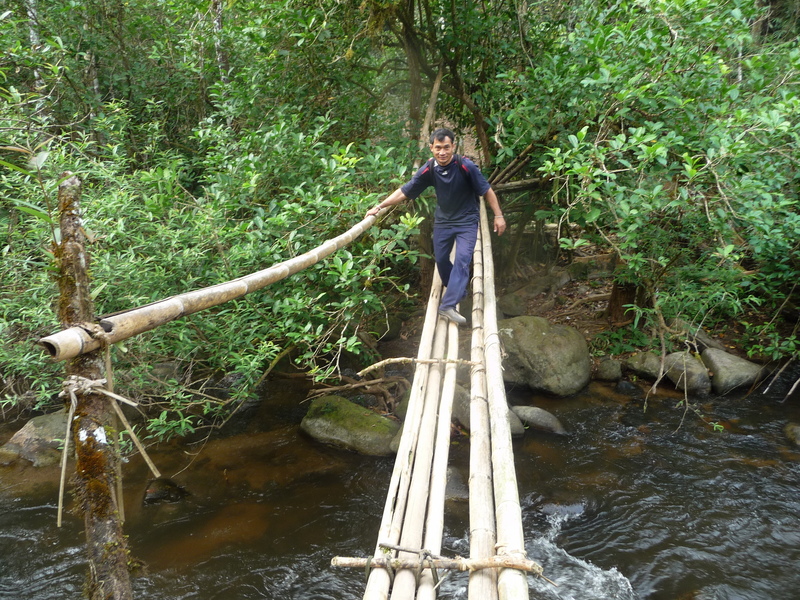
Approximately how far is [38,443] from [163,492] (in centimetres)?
130

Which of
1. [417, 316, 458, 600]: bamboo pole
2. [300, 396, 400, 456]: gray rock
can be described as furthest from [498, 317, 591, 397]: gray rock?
[417, 316, 458, 600]: bamboo pole

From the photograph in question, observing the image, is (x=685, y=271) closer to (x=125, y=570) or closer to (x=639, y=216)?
(x=639, y=216)

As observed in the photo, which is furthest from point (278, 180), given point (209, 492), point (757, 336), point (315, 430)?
point (757, 336)

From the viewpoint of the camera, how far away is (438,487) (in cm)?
180

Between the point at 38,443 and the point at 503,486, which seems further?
the point at 38,443

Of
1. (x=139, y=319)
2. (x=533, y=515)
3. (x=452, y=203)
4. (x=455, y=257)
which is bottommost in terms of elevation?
(x=533, y=515)

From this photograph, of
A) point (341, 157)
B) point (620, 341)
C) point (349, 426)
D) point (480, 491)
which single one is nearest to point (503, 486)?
point (480, 491)

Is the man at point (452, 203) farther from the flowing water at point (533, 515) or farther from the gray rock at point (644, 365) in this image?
the gray rock at point (644, 365)

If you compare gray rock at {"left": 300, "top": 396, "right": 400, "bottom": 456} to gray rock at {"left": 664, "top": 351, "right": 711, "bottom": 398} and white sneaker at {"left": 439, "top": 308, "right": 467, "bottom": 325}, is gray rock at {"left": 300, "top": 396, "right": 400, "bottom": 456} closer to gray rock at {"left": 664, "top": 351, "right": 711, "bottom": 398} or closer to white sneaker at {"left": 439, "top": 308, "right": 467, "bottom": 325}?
white sneaker at {"left": 439, "top": 308, "right": 467, "bottom": 325}

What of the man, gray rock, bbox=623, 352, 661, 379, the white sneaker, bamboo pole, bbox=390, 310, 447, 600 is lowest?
gray rock, bbox=623, 352, 661, 379

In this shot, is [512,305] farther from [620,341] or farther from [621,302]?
[620,341]

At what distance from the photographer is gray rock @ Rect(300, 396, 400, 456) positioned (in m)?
4.23

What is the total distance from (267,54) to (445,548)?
407 cm

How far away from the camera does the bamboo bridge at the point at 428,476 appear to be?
1.18m
